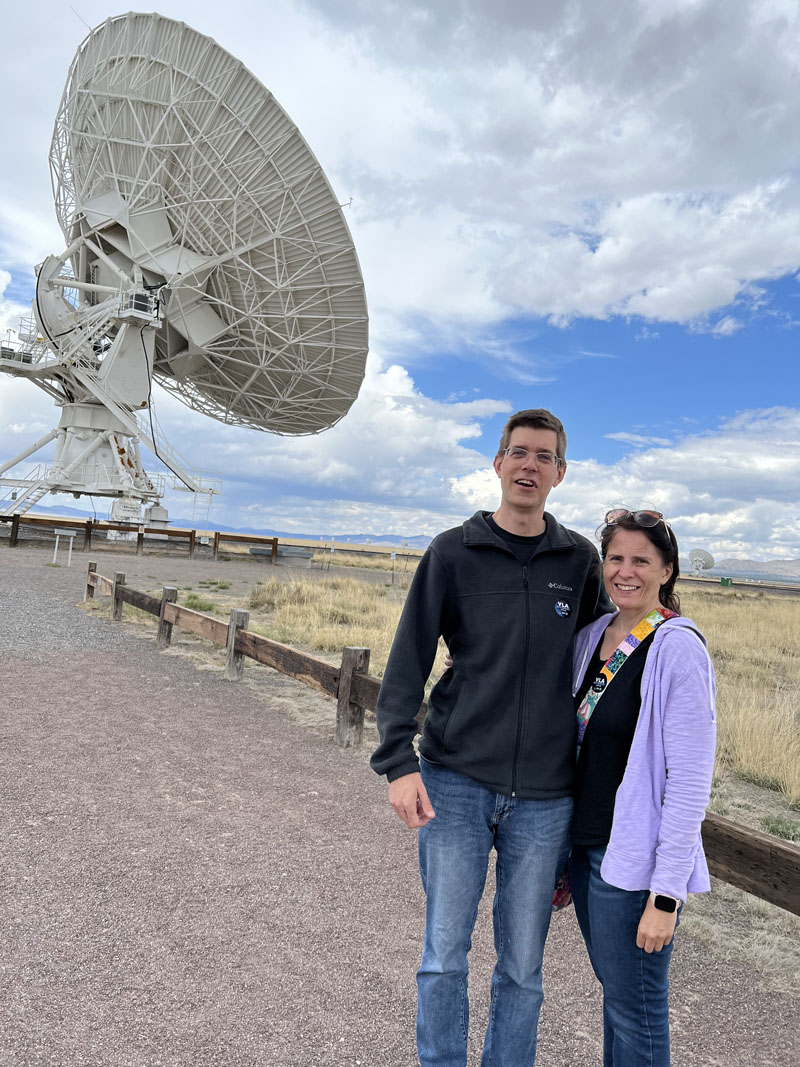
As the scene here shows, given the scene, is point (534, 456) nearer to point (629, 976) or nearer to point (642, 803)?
point (642, 803)

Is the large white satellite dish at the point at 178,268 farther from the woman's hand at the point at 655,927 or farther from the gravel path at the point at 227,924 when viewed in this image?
the woman's hand at the point at 655,927

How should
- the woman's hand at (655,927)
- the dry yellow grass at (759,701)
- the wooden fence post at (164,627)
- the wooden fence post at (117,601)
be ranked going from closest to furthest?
the woman's hand at (655,927) < the dry yellow grass at (759,701) < the wooden fence post at (164,627) < the wooden fence post at (117,601)

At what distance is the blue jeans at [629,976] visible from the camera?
73.2 inches

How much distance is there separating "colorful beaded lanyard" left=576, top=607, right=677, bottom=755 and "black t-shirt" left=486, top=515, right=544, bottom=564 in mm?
378

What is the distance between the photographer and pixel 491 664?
85.3 inches

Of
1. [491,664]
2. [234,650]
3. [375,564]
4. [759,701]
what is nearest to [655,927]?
[491,664]

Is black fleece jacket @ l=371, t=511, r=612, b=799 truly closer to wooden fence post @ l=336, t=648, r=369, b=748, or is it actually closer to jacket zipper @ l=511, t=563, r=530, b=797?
jacket zipper @ l=511, t=563, r=530, b=797

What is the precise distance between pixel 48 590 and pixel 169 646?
6804 mm

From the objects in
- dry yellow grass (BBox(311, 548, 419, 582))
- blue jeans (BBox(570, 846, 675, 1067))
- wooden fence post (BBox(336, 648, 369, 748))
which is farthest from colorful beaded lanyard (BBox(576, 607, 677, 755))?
dry yellow grass (BBox(311, 548, 419, 582))

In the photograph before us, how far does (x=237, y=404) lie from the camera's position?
2978cm

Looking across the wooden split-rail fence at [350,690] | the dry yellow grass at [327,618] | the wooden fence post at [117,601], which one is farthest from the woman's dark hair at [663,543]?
the wooden fence post at [117,601]

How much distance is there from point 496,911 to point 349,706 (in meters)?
3.89

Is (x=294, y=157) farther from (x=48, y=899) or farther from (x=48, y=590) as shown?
(x=48, y=899)

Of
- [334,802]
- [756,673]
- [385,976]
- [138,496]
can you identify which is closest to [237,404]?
[138,496]
